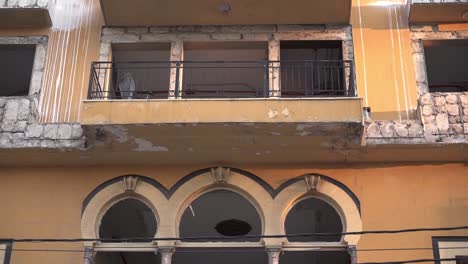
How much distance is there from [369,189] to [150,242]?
400 cm

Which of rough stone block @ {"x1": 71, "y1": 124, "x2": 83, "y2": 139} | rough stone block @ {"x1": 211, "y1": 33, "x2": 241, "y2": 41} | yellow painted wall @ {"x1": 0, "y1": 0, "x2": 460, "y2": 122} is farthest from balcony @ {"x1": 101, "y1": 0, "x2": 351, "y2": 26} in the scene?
rough stone block @ {"x1": 71, "y1": 124, "x2": 83, "y2": 139}

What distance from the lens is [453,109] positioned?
1311cm

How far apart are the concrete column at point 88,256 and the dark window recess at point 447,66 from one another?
24.4ft

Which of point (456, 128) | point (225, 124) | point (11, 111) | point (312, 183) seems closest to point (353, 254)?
point (312, 183)

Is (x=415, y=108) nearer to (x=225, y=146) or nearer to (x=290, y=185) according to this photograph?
(x=290, y=185)

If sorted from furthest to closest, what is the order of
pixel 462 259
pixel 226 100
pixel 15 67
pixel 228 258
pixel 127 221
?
pixel 228 258 < pixel 15 67 < pixel 127 221 < pixel 226 100 < pixel 462 259

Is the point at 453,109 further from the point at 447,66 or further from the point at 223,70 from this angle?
the point at 223,70

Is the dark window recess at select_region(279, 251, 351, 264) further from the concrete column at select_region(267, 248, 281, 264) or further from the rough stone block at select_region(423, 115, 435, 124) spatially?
the rough stone block at select_region(423, 115, 435, 124)

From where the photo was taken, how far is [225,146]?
1308 cm

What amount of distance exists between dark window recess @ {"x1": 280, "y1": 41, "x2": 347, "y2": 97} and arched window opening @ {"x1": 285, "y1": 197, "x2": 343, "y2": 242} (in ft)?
6.97

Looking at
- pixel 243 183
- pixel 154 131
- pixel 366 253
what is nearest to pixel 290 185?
pixel 243 183

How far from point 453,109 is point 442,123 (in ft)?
1.19

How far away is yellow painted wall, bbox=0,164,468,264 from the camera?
1277 cm

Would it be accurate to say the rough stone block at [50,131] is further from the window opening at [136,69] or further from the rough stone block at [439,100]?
the rough stone block at [439,100]
